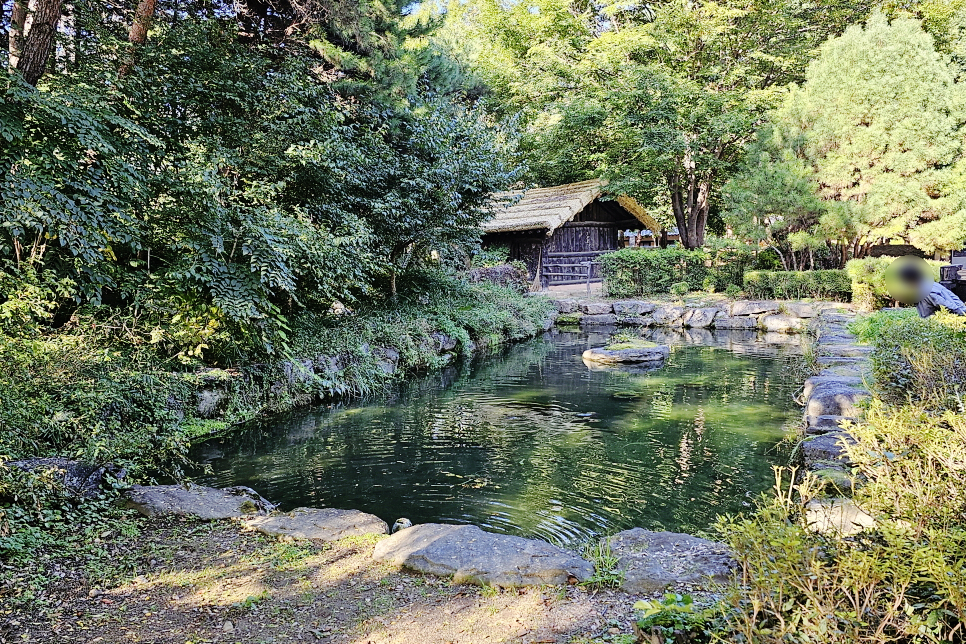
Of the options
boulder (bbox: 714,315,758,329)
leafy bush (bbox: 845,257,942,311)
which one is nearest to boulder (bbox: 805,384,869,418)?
leafy bush (bbox: 845,257,942,311)

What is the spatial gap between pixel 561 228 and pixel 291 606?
73.9ft

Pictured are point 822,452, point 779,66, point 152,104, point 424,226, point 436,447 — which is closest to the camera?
point 822,452

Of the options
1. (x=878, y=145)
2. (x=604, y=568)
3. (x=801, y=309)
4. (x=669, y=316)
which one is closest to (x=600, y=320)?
(x=669, y=316)

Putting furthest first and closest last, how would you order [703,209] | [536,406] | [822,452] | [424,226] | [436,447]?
[703,209] < [424,226] < [536,406] < [436,447] < [822,452]

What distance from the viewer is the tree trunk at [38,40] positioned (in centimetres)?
645

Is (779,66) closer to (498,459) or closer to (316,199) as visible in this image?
(316,199)

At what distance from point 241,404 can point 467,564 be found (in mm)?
5863

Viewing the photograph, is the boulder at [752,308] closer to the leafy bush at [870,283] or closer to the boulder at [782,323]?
the boulder at [782,323]

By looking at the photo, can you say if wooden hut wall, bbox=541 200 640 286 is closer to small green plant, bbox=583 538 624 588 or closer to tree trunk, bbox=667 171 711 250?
tree trunk, bbox=667 171 711 250

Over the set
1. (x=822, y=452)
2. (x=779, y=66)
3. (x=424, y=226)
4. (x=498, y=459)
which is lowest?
(x=498, y=459)

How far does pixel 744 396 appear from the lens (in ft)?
32.2

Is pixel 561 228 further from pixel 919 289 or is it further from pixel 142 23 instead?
pixel 142 23

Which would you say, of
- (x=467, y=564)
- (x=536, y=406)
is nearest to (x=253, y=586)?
(x=467, y=564)

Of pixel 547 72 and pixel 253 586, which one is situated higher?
pixel 547 72
